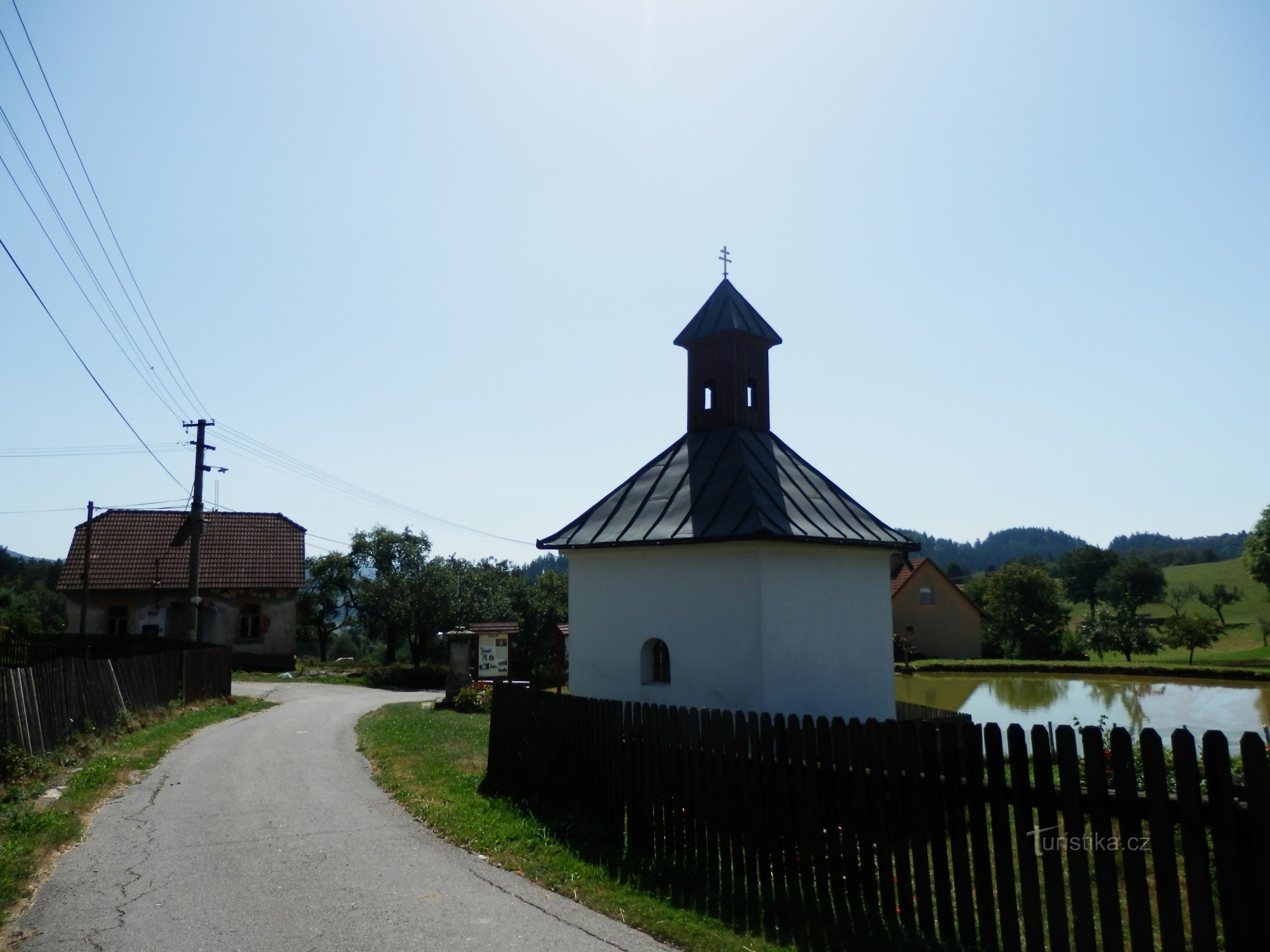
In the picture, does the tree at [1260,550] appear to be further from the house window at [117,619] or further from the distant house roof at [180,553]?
the house window at [117,619]

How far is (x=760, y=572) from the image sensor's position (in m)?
9.77

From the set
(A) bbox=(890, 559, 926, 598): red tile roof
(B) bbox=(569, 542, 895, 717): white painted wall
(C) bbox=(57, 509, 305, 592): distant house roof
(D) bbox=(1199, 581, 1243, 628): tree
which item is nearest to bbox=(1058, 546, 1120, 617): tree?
(D) bbox=(1199, 581, 1243, 628): tree

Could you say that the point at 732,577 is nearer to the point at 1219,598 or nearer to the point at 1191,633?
the point at 1191,633

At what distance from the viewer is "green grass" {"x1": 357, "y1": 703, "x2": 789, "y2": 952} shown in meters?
6.05

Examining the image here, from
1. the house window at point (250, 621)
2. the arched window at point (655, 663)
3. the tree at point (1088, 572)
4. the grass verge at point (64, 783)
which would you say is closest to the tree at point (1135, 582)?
the tree at point (1088, 572)

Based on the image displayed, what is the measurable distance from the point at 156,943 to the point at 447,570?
34.2 meters

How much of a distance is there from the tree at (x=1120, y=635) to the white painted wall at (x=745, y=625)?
39497 mm

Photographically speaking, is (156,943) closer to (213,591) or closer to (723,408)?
(723,408)

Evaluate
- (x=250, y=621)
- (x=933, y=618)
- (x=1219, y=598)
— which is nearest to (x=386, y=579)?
(x=250, y=621)

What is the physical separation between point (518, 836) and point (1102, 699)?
25.9m

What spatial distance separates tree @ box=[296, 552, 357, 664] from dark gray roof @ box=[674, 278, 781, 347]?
141ft

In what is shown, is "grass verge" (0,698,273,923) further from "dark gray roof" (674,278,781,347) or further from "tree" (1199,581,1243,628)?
"tree" (1199,581,1243,628)

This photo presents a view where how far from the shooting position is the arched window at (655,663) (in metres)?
11.2

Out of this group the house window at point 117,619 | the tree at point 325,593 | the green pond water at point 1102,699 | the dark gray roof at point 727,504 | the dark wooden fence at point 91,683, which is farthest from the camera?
the tree at point 325,593
